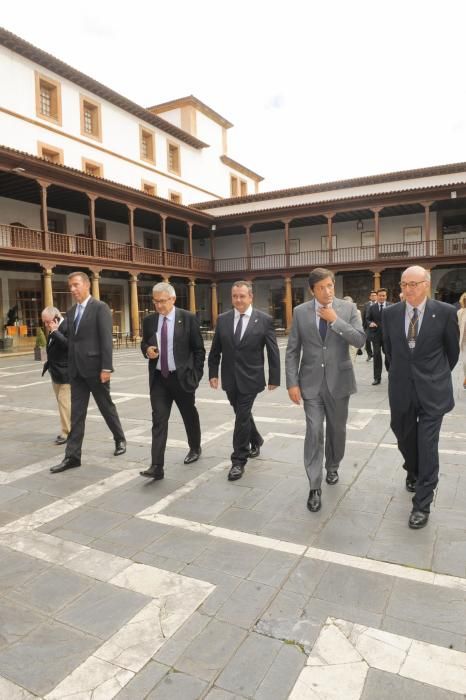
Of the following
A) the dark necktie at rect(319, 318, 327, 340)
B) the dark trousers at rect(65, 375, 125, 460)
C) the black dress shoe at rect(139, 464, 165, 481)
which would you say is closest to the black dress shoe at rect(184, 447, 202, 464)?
the black dress shoe at rect(139, 464, 165, 481)

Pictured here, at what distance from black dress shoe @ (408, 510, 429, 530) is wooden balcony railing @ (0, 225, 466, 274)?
17.6 m

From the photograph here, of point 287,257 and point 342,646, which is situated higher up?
point 287,257

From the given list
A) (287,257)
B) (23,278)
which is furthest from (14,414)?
(287,257)

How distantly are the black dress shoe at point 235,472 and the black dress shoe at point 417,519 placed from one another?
1.48 m

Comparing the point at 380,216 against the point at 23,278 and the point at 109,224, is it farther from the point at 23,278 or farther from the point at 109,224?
the point at 23,278

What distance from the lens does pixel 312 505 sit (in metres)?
3.43

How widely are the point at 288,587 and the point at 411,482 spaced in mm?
1717

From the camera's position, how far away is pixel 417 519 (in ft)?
10.3

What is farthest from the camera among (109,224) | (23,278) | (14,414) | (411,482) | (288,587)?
(109,224)

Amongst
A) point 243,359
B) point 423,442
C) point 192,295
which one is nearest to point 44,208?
point 192,295

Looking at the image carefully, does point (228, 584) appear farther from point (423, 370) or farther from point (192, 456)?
point (192, 456)

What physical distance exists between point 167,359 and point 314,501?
1763mm

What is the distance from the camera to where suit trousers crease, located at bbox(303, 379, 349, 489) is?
3.50m

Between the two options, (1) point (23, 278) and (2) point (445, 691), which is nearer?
(2) point (445, 691)
